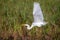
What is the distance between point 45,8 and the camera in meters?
1.85

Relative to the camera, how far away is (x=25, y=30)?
173 cm

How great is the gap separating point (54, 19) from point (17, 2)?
396 millimetres

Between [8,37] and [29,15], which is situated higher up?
[29,15]

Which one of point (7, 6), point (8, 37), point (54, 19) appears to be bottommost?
point (8, 37)

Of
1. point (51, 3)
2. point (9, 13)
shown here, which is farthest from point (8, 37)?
point (51, 3)

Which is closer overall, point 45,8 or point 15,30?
point 15,30

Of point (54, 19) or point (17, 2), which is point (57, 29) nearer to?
A: point (54, 19)

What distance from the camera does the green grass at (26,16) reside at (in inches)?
67.2

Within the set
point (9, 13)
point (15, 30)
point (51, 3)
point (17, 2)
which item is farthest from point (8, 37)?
point (51, 3)

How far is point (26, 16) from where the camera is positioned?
1.80 meters

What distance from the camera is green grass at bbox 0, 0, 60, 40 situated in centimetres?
171

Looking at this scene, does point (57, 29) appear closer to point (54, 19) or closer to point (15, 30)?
point (54, 19)

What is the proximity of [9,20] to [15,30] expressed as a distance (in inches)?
4.6

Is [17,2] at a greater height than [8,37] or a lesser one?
greater
